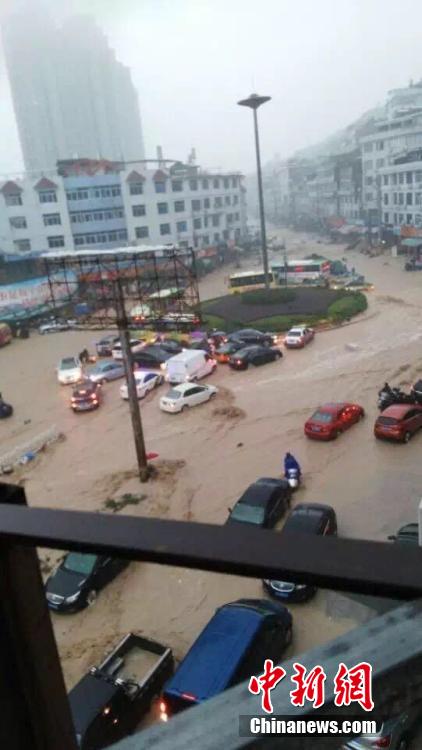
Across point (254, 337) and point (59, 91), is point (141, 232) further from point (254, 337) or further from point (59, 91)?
point (59, 91)

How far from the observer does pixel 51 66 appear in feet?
164

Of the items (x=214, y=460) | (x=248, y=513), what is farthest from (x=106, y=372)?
(x=248, y=513)

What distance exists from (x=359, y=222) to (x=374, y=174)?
8.99 ft

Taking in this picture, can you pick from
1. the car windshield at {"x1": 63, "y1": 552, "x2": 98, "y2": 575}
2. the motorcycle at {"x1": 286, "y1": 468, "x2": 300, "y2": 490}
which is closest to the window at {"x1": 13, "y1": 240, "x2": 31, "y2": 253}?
the motorcycle at {"x1": 286, "y1": 468, "x2": 300, "y2": 490}

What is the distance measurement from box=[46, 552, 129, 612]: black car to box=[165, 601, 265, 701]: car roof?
1206 millimetres

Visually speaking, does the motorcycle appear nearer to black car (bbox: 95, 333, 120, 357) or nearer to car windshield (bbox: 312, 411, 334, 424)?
car windshield (bbox: 312, 411, 334, 424)

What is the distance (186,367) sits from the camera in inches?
398

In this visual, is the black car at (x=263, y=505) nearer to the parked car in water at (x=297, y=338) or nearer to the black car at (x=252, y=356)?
the black car at (x=252, y=356)

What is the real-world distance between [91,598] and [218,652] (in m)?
1.76

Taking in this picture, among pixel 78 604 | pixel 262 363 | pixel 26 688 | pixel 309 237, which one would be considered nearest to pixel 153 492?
pixel 78 604

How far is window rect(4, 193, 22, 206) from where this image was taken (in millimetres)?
22109

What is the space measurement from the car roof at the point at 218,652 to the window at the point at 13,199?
2183 centimetres

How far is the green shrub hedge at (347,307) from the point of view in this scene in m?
13.9

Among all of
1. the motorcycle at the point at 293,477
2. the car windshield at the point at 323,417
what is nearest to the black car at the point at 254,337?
the car windshield at the point at 323,417
